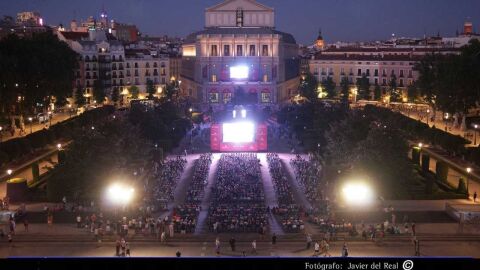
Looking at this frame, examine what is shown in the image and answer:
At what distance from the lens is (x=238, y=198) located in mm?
38156

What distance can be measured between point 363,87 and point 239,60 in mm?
20032

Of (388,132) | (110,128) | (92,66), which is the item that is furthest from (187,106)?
(388,132)

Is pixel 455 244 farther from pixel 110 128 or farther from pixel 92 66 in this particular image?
pixel 92 66

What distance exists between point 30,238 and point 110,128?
46.5ft

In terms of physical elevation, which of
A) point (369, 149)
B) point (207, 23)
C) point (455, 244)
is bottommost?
point (455, 244)

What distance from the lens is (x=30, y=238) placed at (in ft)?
100

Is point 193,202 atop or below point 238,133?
below

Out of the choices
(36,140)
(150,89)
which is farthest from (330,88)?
(36,140)

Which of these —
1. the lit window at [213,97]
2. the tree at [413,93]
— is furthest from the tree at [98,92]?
the tree at [413,93]

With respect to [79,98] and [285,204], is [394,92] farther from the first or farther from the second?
[285,204]

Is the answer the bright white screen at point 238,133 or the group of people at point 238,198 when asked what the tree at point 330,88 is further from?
the group of people at point 238,198

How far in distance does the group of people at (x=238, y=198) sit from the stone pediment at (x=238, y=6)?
2295 inches

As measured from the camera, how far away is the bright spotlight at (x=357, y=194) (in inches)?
1417

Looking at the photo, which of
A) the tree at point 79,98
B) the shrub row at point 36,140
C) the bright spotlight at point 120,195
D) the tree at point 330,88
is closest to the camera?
the bright spotlight at point 120,195
